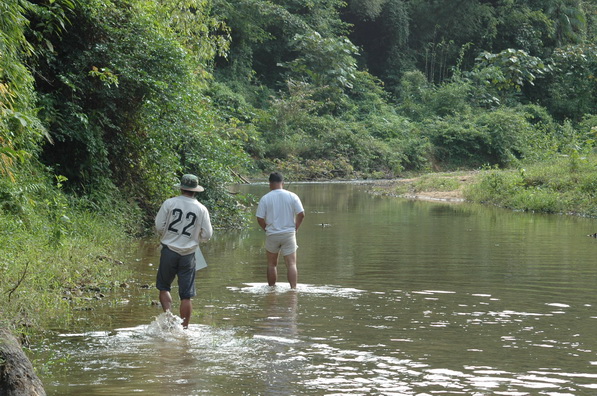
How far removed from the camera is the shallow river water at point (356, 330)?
22.3 feet

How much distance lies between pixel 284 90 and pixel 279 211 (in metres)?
41.1

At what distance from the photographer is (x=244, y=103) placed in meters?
43.0

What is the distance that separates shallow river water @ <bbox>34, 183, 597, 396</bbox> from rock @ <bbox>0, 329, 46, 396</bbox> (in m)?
0.62

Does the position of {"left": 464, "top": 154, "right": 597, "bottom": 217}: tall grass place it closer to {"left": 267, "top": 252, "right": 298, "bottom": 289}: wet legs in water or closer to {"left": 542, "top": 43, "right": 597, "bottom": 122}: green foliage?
{"left": 267, "top": 252, "right": 298, "bottom": 289}: wet legs in water

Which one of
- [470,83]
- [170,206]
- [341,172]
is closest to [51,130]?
[170,206]

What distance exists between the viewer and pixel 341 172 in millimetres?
45031

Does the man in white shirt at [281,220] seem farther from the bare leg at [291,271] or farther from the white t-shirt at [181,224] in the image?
the white t-shirt at [181,224]

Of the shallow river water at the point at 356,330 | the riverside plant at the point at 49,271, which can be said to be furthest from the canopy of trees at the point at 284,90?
the shallow river water at the point at 356,330

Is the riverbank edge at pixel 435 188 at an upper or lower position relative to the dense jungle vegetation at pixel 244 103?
lower

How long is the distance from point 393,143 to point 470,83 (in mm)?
9722

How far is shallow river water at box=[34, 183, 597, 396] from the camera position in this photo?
22.3 ft

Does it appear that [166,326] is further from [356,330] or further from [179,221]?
[356,330]

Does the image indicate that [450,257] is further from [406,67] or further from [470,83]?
[406,67]

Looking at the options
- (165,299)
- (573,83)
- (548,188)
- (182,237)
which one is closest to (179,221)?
(182,237)
